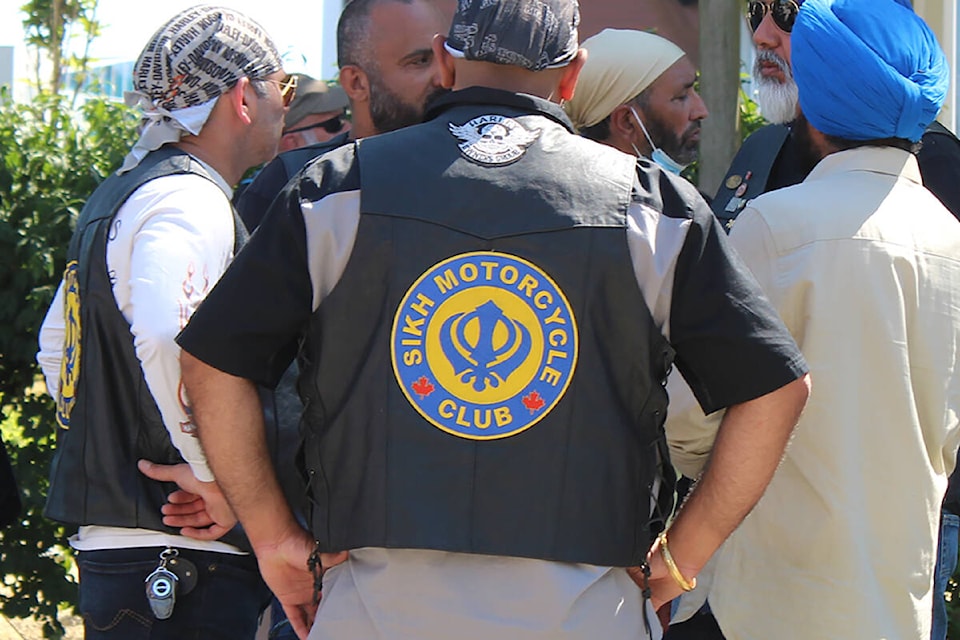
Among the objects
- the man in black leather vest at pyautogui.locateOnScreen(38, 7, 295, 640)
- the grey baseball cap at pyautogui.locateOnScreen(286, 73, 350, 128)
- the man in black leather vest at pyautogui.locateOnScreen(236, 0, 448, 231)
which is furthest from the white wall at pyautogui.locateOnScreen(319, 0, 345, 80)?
the man in black leather vest at pyautogui.locateOnScreen(38, 7, 295, 640)

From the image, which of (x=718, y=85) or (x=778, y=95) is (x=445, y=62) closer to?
(x=778, y=95)

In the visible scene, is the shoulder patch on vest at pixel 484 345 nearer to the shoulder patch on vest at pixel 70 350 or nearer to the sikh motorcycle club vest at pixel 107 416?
the sikh motorcycle club vest at pixel 107 416

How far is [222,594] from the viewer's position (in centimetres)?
286

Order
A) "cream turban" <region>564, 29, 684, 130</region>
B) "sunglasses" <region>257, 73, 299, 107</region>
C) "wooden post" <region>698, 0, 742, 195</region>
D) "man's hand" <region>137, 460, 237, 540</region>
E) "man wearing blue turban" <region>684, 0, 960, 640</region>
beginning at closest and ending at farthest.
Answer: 1. "man wearing blue turban" <region>684, 0, 960, 640</region>
2. "man's hand" <region>137, 460, 237, 540</region>
3. "sunglasses" <region>257, 73, 299, 107</region>
4. "cream turban" <region>564, 29, 684, 130</region>
5. "wooden post" <region>698, 0, 742, 195</region>

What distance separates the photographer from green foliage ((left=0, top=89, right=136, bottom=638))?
4812 mm

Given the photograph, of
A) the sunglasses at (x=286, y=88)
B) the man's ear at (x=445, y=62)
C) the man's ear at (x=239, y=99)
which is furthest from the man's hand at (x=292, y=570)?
the sunglasses at (x=286, y=88)

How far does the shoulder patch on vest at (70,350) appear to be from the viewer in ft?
9.47

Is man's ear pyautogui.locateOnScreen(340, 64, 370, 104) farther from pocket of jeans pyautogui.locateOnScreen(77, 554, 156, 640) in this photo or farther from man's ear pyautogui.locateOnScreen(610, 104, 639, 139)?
pocket of jeans pyautogui.locateOnScreen(77, 554, 156, 640)

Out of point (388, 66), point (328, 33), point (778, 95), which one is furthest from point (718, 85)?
point (328, 33)

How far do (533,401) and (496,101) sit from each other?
552 mm

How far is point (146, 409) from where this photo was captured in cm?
279

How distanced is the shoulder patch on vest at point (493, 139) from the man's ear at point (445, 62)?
0.55 feet

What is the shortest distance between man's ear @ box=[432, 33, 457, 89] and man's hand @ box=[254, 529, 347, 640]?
2.93ft

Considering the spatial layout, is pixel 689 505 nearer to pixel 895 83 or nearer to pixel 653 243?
pixel 653 243
